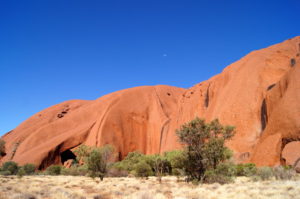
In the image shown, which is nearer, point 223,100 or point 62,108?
point 223,100

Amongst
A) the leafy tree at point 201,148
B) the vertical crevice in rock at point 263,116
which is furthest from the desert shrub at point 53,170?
the vertical crevice in rock at point 263,116

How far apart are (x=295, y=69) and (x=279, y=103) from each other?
5.15 metres

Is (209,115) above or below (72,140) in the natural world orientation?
above

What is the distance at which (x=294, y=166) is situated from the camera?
2450 cm

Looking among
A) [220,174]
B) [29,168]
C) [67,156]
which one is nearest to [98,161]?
[220,174]

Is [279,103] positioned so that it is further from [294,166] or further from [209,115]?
[209,115]

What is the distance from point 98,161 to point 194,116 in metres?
27.2

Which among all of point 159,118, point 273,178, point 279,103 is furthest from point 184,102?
point 273,178

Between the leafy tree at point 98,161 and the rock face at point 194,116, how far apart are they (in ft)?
60.6

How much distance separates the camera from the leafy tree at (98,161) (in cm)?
2678

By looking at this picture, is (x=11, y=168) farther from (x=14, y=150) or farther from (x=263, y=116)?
(x=263, y=116)

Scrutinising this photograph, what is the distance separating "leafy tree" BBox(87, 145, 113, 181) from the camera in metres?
26.8

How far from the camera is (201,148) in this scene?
764 inches

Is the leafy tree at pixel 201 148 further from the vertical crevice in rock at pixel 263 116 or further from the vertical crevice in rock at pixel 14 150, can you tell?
the vertical crevice in rock at pixel 14 150
